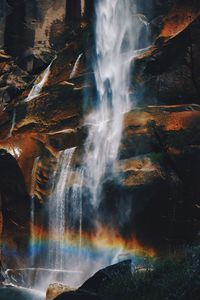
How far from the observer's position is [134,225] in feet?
58.3

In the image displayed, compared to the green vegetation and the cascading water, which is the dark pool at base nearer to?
the cascading water

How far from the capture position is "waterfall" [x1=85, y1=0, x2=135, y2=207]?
64.1ft

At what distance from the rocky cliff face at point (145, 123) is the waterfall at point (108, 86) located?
0.47 metres

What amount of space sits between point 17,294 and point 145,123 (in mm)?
7443

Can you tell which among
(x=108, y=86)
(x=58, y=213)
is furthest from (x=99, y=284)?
(x=108, y=86)

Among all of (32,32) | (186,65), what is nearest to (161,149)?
(186,65)

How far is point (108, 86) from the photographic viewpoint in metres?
23.5

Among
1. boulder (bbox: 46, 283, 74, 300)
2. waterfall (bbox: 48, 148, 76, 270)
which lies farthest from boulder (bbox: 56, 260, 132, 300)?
waterfall (bbox: 48, 148, 76, 270)

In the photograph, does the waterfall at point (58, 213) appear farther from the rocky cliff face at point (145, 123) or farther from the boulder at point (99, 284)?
the boulder at point (99, 284)

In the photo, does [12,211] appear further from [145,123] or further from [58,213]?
[145,123]

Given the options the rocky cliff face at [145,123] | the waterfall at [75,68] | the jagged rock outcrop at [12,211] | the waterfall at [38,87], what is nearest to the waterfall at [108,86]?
the rocky cliff face at [145,123]

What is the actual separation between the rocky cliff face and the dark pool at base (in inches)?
136

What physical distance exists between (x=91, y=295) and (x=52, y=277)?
Result: 6790mm

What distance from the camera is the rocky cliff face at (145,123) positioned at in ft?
56.8
